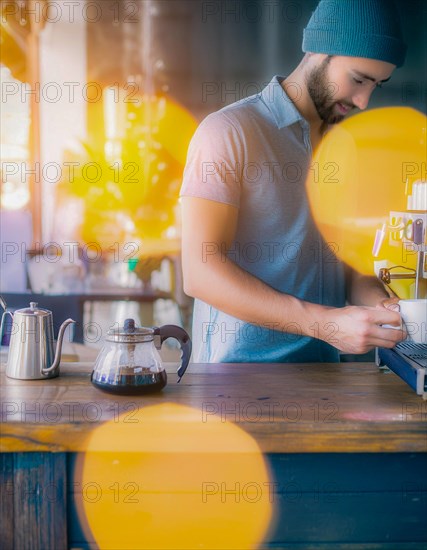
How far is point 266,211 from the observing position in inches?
85.3

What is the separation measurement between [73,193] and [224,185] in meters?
6.75

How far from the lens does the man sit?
1989 millimetres

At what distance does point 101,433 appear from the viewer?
150 cm

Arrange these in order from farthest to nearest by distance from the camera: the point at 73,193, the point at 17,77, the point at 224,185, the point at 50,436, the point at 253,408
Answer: the point at 73,193
the point at 17,77
the point at 224,185
the point at 253,408
the point at 50,436

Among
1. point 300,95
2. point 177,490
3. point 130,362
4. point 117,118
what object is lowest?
point 177,490

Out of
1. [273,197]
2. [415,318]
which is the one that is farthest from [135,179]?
[415,318]

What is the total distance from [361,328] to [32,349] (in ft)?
2.74

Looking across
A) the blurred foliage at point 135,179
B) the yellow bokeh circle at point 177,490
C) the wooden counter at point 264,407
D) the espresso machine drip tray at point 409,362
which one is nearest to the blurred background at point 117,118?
the blurred foliage at point 135,179

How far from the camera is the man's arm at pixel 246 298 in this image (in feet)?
5.86

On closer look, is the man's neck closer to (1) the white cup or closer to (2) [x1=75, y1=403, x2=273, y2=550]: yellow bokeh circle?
(1) the white cup

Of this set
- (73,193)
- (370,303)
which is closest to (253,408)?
(370,303)

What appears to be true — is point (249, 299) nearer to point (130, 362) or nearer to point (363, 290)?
point (130, 362)

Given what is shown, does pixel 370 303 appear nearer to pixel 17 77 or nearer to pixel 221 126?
pixel 221 126

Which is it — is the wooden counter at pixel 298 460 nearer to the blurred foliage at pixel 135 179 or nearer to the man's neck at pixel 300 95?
the man's neck at pixel 300 95
